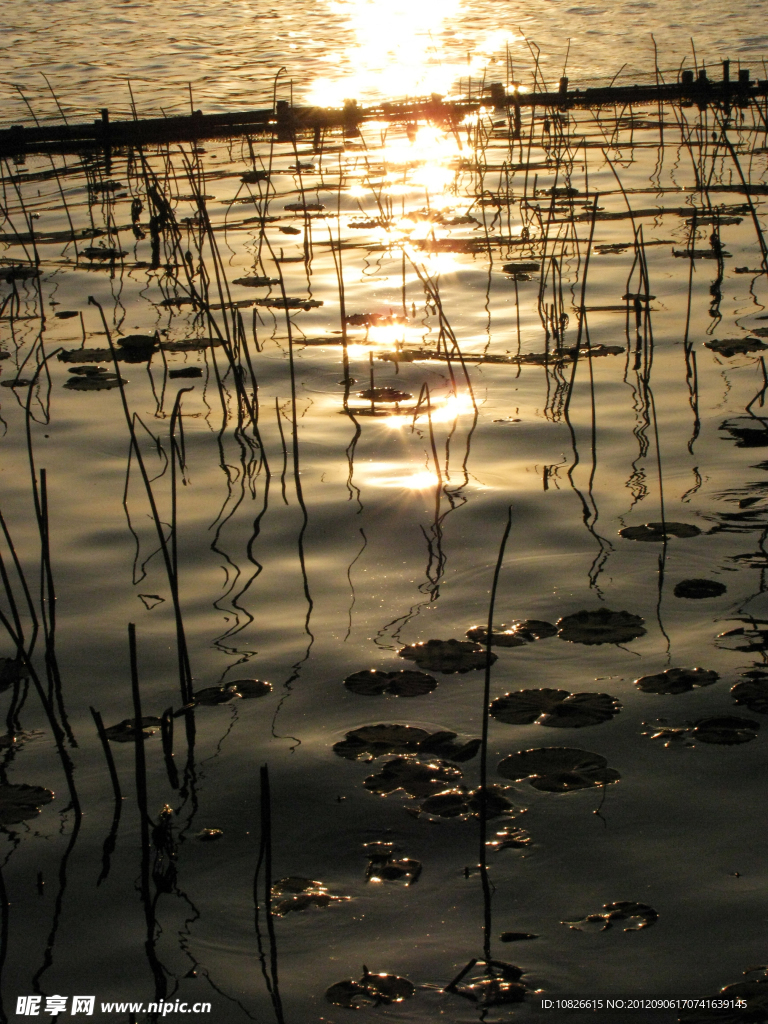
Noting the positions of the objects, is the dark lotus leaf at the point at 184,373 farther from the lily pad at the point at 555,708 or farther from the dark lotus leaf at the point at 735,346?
the lily pad at the point at 555,708

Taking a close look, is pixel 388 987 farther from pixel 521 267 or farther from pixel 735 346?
pixel 521 267

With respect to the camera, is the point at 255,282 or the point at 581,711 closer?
the point at 581,711

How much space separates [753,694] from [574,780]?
360 mm

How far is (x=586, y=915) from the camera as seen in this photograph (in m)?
1.41

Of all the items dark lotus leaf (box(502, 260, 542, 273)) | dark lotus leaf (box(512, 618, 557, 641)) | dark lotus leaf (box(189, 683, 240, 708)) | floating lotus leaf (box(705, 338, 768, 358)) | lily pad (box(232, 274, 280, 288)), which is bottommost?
dark lotus leaf (box(189, 683, 240, 708))

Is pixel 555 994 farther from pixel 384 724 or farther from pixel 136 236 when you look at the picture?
pixel 136 236

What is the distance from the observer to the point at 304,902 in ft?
4.74

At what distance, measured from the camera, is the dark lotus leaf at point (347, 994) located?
4.28ft

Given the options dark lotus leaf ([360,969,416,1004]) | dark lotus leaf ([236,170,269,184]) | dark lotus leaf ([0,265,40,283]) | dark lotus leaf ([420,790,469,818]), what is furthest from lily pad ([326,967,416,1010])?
dark lotus leaf ([236,170,269,184])

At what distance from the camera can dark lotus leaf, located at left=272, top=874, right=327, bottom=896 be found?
147 centimetres

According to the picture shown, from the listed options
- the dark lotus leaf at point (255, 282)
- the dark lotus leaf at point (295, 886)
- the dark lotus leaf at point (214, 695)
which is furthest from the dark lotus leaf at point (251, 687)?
the dark lotus leaf at point (255, 282)

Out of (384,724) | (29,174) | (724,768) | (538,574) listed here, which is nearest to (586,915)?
(724,768)

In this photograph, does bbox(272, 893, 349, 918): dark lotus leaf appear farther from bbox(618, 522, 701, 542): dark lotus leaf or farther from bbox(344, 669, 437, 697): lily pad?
bbox(618, 522, 701, 542): dark lotus leaf

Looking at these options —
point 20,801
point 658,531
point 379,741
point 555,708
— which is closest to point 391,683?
point 379,741
